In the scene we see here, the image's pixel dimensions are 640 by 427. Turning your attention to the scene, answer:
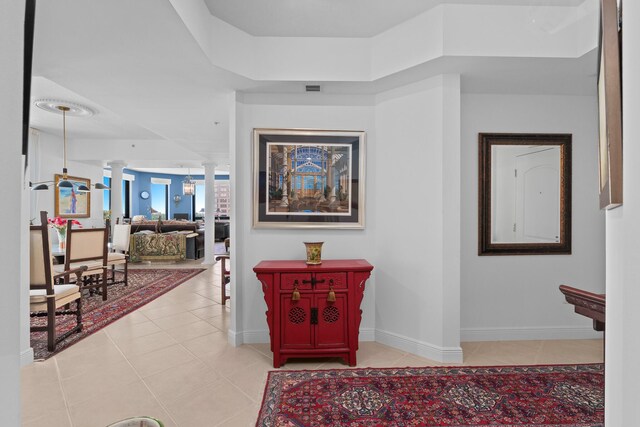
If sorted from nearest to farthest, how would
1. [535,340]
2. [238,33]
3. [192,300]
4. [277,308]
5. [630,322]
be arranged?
1. [630,322]
2. [277,308]
3. [238,33]
4. [535,340]
5. [192,300]

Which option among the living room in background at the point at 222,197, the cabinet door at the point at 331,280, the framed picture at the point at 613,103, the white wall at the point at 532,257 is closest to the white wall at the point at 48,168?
the cabinet door at the point at 331,280

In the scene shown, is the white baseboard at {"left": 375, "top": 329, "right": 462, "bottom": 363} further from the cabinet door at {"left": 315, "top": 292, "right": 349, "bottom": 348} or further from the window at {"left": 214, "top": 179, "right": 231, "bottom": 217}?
the window at {"left": 214, "top": 179, "right": 231, "bottom": 217}

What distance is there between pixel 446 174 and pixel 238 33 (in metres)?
2.23

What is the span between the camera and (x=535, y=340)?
301 cm

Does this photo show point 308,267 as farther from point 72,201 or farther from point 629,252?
point 72,201

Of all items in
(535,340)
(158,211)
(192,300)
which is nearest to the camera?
(535,340)

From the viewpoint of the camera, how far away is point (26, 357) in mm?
2480

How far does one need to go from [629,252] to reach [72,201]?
8.33m

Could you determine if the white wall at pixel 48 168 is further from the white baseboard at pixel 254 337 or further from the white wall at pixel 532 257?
the white wall at pixel 532 257

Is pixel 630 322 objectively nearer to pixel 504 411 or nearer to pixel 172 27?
pixel 504 411

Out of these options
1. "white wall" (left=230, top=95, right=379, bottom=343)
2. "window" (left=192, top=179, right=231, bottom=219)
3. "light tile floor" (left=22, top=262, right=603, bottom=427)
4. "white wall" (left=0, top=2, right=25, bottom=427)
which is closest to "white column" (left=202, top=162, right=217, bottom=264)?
"light tile floor" (left=22, top=262, right=603, bottom=427)

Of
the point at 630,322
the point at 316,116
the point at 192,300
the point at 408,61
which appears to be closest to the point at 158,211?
the point at 192,300

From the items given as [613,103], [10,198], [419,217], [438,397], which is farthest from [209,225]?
[613,103]

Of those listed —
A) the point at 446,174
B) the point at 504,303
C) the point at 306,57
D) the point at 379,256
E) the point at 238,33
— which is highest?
the point at 238,33
